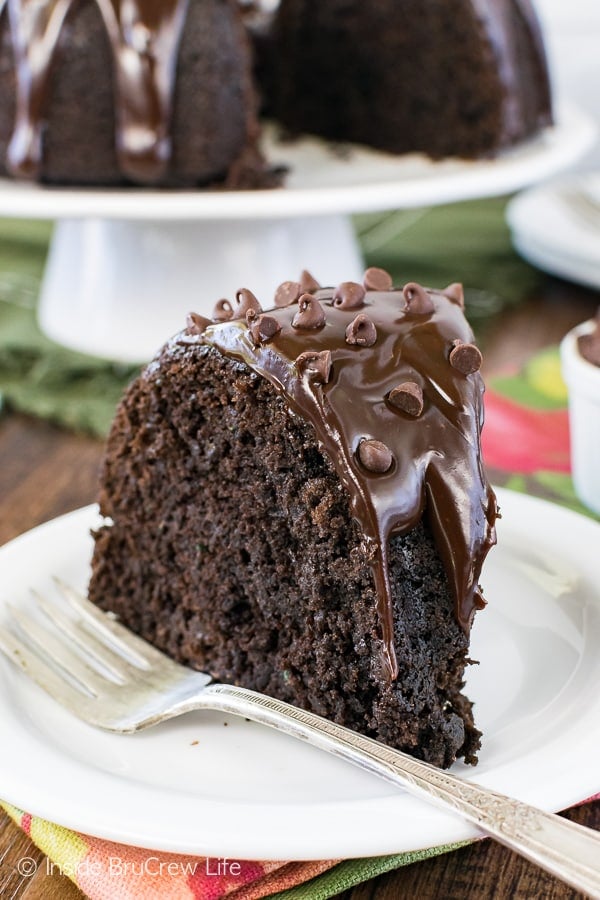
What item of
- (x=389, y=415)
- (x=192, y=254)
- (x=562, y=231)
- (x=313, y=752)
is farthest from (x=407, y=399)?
(x=562, y=231)

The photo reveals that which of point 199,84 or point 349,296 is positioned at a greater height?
point 349,296

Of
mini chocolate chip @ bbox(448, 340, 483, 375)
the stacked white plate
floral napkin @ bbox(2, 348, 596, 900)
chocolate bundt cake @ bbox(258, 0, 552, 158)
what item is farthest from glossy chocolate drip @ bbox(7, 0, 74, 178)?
floral napkin @ bbox(2, 348, 596, 900)

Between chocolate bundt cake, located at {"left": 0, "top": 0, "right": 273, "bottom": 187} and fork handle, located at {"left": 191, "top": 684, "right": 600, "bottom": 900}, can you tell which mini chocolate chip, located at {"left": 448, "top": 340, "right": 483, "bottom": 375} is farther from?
chocolate bundt cake, located at {"left": 0, "top": 0, "right": 273, "bottom": 187}

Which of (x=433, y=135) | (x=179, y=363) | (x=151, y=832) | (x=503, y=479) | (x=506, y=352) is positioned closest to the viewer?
(x=151, y=832)

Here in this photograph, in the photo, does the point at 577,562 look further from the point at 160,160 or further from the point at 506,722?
the point at 160,160

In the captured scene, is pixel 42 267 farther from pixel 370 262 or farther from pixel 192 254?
pixel 370 262

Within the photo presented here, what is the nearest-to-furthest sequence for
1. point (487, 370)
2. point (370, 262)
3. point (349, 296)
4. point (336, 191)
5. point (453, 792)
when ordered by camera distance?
point (453, 792) < point (349, 296) < point (336, 191) < point (487, 370) < point (370, 262)

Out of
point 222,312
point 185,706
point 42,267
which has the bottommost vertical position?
point 42,267

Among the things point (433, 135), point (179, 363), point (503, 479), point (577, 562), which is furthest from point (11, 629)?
point (433, 135)
